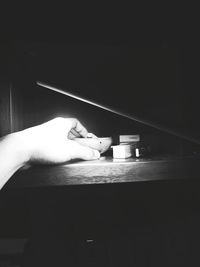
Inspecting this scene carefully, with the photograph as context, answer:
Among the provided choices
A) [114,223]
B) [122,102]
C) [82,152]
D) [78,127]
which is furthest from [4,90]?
[114,223]

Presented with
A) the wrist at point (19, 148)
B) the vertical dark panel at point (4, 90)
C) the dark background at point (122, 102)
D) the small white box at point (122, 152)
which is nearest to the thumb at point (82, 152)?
the small white box at point (122, 152)

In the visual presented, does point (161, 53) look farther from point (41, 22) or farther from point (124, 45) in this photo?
point (41, 22)

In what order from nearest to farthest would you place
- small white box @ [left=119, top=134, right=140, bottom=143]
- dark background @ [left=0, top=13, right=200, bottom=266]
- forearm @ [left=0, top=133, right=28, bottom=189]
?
forearm @ [left=0, top=133, right=28, bottom=189] → small white box @ [left=119, top=134, right=140, bottom=143] → dark background @ [left=0, top=13, right=200, bottom=266]

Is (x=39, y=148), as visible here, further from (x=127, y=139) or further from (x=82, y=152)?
(x=127, y=139)

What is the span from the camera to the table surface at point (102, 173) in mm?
1295

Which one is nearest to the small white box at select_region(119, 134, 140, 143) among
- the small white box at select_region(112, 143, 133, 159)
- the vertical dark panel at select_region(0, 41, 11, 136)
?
the small white box at select_region(112, 143, 133, 159)

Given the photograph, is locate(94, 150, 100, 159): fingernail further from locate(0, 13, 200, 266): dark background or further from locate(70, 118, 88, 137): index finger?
locate(0, 13, 200, 266): dark background

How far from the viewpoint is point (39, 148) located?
54.1 inches

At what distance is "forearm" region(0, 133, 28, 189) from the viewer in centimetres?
127

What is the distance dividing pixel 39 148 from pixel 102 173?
34 cm

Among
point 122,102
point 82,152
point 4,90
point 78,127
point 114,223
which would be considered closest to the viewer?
point 82,152

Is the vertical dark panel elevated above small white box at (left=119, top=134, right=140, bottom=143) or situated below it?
above

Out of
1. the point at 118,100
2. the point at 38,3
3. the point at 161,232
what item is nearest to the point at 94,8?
the point at 38,3

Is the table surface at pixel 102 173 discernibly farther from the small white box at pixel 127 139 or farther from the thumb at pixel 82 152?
the small white box at pixel 127 139
